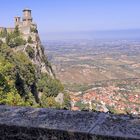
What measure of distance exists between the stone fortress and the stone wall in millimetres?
54115

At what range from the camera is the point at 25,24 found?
6391cm

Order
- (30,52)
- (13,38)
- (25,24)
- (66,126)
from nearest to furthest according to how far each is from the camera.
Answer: (66,126), (30,52), (13,38), (25,24)

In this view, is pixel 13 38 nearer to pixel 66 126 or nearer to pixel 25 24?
pixel 25 24

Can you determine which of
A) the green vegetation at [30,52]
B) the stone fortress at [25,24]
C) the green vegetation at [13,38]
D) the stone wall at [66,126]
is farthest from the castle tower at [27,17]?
the stone wall at [66,126]

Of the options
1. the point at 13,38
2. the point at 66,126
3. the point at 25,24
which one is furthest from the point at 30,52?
the point at 66,126

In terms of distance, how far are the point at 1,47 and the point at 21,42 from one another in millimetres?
9776

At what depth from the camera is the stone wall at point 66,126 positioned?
2826 millimetres

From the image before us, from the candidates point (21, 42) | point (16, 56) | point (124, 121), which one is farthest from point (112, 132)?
point (21, 42)

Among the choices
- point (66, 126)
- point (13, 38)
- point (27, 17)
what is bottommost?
point (13, 38)

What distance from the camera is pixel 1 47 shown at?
4478cm

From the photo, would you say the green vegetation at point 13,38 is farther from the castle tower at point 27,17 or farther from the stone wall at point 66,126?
the stone wall at point 66,126

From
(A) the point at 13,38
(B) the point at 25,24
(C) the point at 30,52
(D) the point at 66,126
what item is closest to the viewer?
(D) the point at 66,126

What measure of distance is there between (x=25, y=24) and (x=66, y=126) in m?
62.1

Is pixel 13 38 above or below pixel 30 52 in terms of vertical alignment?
above
